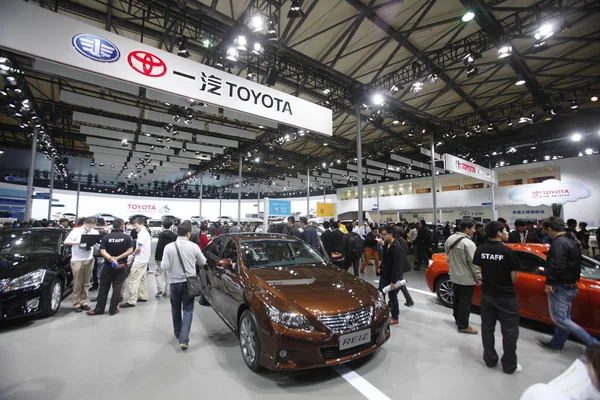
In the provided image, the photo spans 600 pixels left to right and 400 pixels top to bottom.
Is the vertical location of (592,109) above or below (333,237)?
above

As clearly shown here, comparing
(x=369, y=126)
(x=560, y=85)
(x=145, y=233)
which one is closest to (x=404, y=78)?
(x=369, y=126)

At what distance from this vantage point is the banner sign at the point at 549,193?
15289mm

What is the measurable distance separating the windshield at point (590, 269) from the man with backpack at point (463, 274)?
47.7 inches

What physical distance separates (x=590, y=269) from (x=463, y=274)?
150 cm

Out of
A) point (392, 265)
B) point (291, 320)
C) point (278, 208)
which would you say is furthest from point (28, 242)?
point (278, 208)

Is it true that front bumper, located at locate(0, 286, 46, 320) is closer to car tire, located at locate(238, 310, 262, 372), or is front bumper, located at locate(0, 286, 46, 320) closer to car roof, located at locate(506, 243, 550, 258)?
car tire, located at locate(238, 310, 262, 372)

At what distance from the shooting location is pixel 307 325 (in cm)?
242

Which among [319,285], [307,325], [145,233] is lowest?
[307,325]

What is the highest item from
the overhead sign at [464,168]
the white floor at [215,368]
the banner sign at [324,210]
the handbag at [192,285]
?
the overhead sign at [464,168]

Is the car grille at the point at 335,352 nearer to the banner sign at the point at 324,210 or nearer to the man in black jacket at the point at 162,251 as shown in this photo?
the man in black jacket at the point at 162,251

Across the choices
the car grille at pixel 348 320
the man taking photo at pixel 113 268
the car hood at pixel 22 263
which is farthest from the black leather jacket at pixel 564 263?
the car hood at pixel 22 263

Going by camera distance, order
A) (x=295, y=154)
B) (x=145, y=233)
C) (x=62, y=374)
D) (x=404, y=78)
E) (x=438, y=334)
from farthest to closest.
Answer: (x=295, y=154), (x=404, y=78), (x=145, y=233), (x=438, y=334), (x=62, y=374)

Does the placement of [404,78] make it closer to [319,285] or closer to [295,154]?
[319,285]

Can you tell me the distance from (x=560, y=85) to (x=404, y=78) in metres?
7.14
